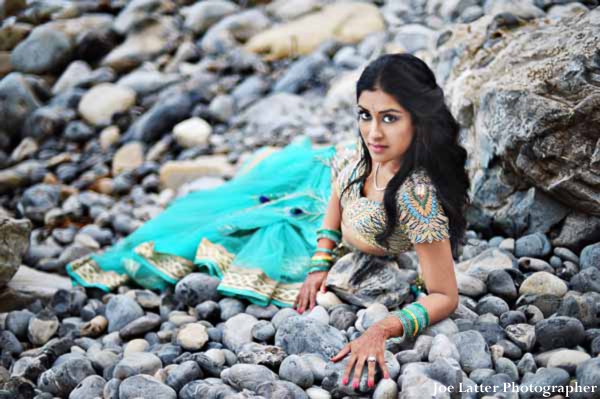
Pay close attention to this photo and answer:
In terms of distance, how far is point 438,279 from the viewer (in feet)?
9.39

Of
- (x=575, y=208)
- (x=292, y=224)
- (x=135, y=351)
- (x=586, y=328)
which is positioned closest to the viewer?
(x=586, y=328)

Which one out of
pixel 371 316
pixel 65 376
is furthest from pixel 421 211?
pixel 65 376

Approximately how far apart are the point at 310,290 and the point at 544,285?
1.14 m

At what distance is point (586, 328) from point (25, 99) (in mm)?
6631

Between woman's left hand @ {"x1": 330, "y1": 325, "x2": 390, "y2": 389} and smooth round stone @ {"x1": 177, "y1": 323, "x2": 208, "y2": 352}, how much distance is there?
75cm

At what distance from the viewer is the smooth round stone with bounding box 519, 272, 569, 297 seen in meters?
3.12

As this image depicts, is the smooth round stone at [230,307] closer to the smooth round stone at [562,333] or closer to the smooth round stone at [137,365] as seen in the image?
the smooth round stone at [137,365]

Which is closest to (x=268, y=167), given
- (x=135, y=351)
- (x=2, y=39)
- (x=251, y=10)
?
(x=135, y=351)

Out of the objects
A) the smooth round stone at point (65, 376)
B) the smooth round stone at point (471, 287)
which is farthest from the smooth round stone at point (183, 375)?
the smooth round stone at point (471, 287)

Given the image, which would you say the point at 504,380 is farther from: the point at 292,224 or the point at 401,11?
the point at 401,11

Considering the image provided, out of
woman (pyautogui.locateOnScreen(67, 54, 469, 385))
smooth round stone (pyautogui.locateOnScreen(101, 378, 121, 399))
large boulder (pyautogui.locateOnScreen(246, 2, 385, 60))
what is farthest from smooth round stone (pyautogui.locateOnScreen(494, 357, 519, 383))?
large boulder (pyautogui.locateOnScreen(246, 2, 385, 60))

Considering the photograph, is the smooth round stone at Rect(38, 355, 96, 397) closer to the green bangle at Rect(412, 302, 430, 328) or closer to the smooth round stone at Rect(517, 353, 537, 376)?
the green bangle at Rect(412, 302, 430, 328)

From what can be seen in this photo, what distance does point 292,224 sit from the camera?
391 centimetres

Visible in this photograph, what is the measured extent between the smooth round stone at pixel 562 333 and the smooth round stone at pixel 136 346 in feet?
6.14
